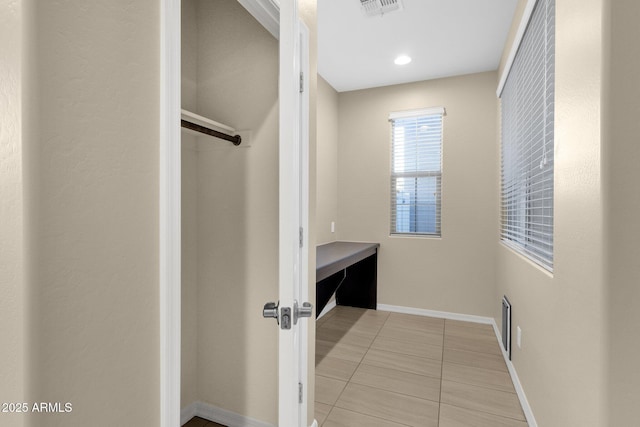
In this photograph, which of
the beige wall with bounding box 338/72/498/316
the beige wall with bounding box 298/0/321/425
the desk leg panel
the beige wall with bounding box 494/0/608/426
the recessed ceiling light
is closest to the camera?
the beige wall with bounding box 494/0/608/426

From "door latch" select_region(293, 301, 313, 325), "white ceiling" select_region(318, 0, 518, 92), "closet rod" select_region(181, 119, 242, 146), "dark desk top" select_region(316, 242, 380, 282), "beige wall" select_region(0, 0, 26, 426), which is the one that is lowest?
"dark desk top" select_region(316, 242, 380, 282)

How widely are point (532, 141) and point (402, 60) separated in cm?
164

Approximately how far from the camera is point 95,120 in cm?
71

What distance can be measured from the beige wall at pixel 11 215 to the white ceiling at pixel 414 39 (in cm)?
213

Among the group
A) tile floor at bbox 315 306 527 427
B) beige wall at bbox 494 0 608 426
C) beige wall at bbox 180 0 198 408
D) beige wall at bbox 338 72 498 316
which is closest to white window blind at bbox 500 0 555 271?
beige wall at bbox 494 0 608 426

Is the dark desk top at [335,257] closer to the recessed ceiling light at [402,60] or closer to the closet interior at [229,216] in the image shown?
the closet interior at [229,216]

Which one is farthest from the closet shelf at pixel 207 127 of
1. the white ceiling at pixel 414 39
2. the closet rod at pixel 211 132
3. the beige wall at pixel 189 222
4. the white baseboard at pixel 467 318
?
the white baseboard at pixel 467 318

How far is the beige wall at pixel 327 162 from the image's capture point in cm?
350

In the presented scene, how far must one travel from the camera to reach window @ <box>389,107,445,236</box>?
11.8 feet

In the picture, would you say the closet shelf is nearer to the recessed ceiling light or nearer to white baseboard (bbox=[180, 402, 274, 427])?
white baseboard (bbox=[180, 402, 274, 427])

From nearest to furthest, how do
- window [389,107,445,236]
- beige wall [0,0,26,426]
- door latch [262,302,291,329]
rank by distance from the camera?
beige wall [0,0,26,426], door latch [262,302,291,329], window [389,107,445,236]

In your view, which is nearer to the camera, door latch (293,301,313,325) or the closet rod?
door latch (293,301,313,325)

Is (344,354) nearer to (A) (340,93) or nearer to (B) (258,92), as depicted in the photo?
(B) (258,92)

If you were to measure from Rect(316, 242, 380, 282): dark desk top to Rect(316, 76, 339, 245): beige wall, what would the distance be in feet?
0.92
